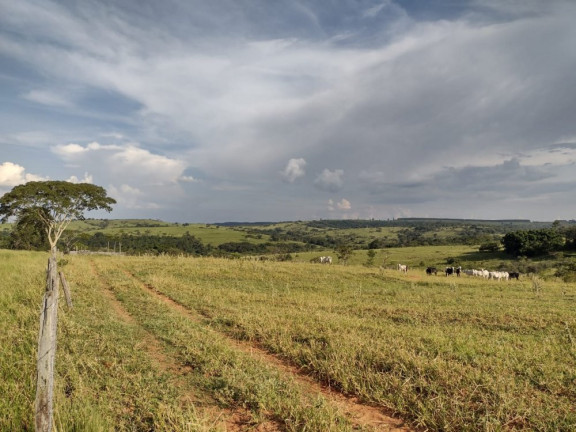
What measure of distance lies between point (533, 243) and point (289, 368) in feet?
284

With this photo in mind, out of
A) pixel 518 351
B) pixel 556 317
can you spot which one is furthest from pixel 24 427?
pixel 556 317

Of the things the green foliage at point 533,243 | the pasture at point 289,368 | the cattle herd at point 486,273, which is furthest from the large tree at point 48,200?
the green foliage at point 533,243

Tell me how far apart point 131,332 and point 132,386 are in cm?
407

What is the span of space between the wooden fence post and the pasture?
0.61 metres

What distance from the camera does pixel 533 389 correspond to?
21.1 feet

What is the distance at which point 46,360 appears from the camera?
15.1 ft

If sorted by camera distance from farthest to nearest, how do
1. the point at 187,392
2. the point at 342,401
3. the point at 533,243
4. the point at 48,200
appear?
1. the point at 533,243
2. the point at 48,200
3. the point at 187,392
4. the point at 342,401

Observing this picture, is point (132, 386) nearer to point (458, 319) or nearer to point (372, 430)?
point (372, 430)

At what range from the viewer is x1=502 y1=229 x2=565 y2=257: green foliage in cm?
7319

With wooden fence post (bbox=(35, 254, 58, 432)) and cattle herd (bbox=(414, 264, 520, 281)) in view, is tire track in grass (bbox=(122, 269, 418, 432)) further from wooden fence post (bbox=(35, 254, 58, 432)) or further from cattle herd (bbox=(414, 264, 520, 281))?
cattle herd (bbox=(414, 264, 520, 281))

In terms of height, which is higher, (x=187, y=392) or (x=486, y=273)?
(x=187, y=392)

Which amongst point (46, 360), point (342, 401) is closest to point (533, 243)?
point (342, 401)

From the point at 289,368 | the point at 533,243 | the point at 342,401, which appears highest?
the point at 342,401

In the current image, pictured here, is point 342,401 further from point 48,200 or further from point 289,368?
point 48,200
